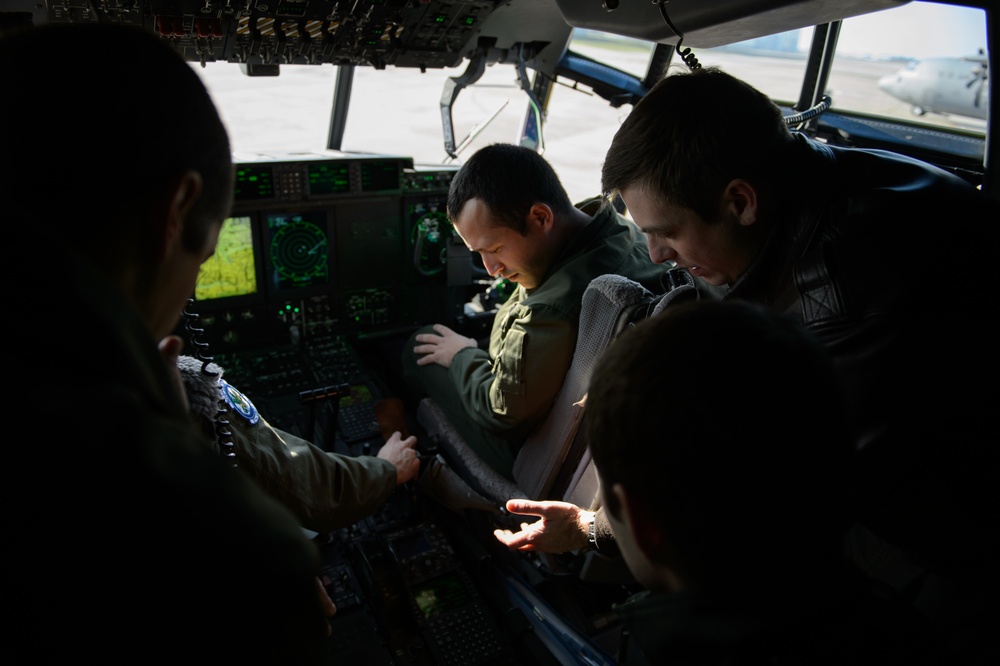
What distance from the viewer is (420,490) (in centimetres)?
188

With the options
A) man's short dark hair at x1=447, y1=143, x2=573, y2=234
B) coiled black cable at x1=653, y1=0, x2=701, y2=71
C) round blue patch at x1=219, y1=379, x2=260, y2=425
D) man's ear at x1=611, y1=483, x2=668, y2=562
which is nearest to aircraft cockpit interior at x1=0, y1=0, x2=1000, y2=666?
coiled black cable at x1=653, y1=0, x2=701, y2=71

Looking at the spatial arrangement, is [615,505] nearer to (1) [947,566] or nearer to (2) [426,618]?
(1) [947,566]

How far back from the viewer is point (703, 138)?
1125 millimetres

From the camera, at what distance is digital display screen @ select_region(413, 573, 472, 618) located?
1.60 meters

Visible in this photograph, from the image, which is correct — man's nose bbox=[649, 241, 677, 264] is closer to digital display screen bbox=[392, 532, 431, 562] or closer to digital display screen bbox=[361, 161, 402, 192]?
digital display screen bbox=[392, 532, 431, 562]

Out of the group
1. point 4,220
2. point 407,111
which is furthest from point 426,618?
point 407,111

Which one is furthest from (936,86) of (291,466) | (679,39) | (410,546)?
(291,466)

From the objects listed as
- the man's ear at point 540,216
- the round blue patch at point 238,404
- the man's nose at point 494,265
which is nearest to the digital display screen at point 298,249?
the man's nose at point 494,265

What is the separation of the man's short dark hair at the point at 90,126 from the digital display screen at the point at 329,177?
1.93 m

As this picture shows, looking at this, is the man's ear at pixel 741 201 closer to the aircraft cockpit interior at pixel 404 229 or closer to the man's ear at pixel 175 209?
the aircraft cockpit interior at pixel 404 229

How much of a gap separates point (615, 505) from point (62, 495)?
457 millimetres

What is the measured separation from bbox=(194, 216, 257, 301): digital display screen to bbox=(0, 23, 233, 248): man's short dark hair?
1909 mm

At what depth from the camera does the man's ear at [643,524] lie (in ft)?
2.01

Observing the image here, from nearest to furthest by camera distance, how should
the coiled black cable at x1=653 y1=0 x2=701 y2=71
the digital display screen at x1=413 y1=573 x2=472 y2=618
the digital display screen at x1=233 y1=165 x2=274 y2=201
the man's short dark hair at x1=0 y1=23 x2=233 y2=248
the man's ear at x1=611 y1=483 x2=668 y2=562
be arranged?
the man's short dark hair at x1=0 y1=23 x2=233 y2=248
the man's ear at x1=611 y1=483 x2=668 y2=562
the coiled black cable at x1=653 y1=0 x2=701 y2=71
the digital display screen at x1=413 y1=573 x2=472 y2=618
the digital display screen at x1=233 y1=165 x2=274 y2=201
